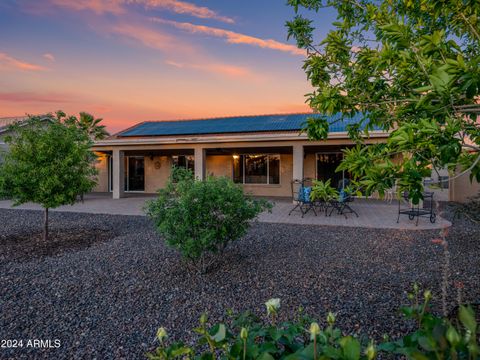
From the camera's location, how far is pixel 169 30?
1085 centimetres

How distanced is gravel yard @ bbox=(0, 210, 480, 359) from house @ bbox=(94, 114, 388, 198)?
23.1 feet

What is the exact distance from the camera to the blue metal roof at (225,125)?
16.8 meters

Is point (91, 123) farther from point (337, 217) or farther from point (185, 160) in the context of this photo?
point (337, 217)

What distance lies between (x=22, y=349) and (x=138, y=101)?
14.4 metres

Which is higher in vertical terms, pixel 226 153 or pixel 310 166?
pixel 226 153

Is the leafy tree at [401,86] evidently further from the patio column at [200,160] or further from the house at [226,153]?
the patio column at [200,160]

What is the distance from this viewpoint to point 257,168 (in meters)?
17.9

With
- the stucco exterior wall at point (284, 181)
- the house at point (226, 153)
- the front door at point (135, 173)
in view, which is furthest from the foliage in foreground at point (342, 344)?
the front door at point (135, 173)

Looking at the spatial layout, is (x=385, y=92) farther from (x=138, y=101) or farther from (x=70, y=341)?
(x=138, y=101)

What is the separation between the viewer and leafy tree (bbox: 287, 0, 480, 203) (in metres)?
1.59

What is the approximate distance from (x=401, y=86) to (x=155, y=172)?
719 inches

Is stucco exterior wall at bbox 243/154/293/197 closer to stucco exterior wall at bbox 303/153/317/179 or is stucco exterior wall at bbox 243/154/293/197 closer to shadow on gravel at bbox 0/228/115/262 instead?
stucco exterior wall at bbox 303/153/317/179

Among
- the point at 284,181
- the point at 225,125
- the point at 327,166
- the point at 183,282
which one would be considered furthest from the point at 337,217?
the point at 225,125

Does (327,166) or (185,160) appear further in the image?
(185,160)
